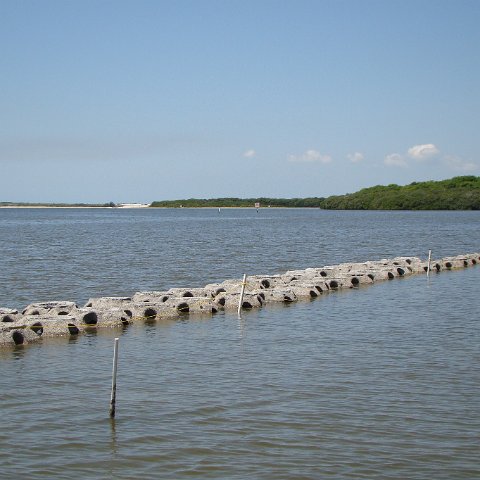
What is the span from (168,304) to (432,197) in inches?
6468

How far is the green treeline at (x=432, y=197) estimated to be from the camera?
6850 inches

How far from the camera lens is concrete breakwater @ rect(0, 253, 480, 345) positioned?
1703 centimetres

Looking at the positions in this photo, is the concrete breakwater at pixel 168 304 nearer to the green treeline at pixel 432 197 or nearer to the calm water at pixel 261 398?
the calm water at pixel 261 398

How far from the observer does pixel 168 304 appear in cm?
2014

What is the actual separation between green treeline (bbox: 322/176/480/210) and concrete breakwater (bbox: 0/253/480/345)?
149m

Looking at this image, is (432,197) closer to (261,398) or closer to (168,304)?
(168,304)

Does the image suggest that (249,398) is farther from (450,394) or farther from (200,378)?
(450,394)

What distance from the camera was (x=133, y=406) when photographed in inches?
455

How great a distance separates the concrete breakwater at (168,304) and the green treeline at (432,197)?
5886 inches

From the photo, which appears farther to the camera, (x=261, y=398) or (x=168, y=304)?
(x=168, y=304)

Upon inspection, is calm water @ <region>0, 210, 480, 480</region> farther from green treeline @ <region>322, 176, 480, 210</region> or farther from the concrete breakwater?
green treeline @ <region>322, 176, 480, 210</region>

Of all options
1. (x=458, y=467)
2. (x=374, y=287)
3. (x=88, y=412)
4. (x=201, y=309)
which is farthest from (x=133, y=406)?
(x=374, y=287)

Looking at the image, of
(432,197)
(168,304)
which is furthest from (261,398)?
(432,197)

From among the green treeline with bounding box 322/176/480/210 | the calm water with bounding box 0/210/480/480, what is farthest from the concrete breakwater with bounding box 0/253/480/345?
the green treeline with bounding box 322/176/480/210
